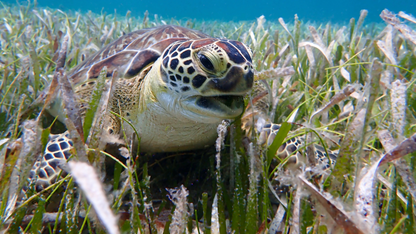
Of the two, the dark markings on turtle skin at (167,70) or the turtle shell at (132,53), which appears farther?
the turtle shell at (132,53)

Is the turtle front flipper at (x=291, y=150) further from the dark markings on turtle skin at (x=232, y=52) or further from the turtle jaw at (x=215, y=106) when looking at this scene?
the dark markings on turtle skin at (x=232, y=52)

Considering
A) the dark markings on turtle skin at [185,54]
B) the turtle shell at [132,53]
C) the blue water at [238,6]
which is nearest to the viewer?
the dark markings on turtle skin at [185,54]

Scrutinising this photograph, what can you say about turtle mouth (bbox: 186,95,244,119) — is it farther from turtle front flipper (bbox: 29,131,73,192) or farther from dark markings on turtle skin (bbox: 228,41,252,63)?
turtle front flipper (bbox: 29,131,73,192)

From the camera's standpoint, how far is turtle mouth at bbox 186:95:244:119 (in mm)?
991

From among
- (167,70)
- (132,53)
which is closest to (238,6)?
(132,53)

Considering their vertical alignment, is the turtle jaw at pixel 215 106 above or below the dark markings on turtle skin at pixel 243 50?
below

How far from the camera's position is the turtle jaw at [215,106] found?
992 mm

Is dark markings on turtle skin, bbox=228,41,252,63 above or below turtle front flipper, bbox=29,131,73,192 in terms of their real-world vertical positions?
above

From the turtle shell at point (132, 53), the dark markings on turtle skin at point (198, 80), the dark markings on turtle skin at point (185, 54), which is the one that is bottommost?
the dark markings on turtle skin at point (198, 80)

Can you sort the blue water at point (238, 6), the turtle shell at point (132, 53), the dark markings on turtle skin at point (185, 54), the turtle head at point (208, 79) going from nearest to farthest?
the turtle head at point (208, 79), the dark markings on turtle skin at point (185, 54), the turtle shell at point (132, 53), the blue water at point (238, 6)

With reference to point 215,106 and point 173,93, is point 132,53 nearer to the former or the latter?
point 173,93

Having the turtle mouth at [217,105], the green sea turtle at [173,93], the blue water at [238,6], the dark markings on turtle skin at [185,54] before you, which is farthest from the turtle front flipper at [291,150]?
the blue water at [238,6]

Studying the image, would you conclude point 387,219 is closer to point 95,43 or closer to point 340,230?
point 340,230

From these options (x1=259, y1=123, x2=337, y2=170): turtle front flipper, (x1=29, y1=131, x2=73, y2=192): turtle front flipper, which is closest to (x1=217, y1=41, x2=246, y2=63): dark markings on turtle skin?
(x1=259, y1=123, x2=337, y2=170): turtle front flipper
